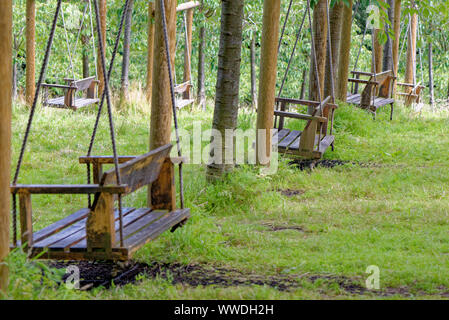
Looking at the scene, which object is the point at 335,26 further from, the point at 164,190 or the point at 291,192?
the point at 164,190

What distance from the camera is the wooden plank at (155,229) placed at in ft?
15.1

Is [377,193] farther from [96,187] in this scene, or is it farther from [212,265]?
[96,187]

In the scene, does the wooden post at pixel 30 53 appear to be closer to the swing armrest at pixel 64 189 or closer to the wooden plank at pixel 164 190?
the wooden plank at pixel 164 190

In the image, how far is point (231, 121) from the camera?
775 centimetres

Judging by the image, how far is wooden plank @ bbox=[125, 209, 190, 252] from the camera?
15.1 ft

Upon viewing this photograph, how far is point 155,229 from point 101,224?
2.00 ft

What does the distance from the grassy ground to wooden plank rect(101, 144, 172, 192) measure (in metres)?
0.71

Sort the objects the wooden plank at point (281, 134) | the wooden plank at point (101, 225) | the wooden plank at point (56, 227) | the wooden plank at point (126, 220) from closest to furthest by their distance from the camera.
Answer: the wooden plank at point (101, 225)
the wooden plank at point (126, 220)
the wooden plank at point (56, 227)
the wooden plank at point (281, 134)

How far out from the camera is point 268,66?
8688mm

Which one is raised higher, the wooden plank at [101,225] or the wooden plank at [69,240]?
the wooden plank at [101,225]

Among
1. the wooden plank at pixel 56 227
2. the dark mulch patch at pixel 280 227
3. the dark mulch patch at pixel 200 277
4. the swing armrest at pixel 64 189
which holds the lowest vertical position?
the dark mulch patch at pixel 200 277

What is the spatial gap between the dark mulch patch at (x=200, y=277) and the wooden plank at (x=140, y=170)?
73cm

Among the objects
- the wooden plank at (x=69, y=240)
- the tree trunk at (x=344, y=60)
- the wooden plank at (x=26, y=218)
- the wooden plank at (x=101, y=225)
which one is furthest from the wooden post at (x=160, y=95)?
the tree trunk at (x=344, y=60)
